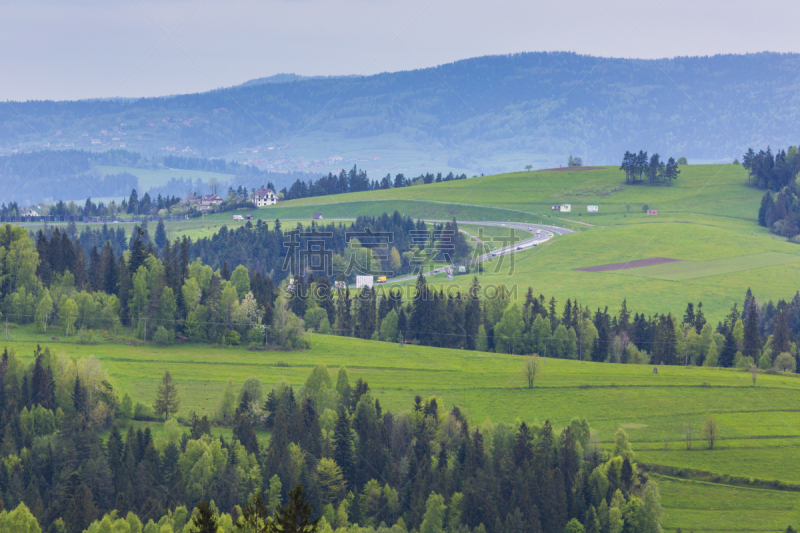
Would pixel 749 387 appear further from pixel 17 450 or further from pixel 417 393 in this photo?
pixel 17 450

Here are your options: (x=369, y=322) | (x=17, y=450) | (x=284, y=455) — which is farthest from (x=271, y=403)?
(x=369, y=322)

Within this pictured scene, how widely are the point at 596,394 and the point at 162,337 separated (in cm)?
6066

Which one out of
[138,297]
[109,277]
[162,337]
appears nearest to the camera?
[162,337]

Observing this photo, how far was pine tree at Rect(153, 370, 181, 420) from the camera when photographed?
313ft

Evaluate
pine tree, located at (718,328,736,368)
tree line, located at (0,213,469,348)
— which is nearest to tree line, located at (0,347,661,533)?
tree line, located at (0,213,469,348)

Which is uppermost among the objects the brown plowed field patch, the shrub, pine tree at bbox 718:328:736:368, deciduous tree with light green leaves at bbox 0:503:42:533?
the brown plowed field patch

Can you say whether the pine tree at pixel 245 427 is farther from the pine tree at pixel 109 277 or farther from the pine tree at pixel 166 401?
the pine tree at pixel 109 277

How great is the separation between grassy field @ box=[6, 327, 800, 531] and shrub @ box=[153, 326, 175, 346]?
6.22 ft

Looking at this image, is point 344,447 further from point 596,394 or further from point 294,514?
point 294,514

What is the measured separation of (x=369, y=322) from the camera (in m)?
135

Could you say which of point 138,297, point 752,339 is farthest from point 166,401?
point 752,339

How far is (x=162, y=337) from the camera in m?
118

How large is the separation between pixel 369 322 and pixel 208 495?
5646 centimetres

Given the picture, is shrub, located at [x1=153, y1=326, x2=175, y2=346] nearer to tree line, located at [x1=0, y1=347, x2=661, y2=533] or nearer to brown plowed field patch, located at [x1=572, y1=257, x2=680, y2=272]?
tree line, located at [x1=0, y1=347, x2=661, y2=533]
